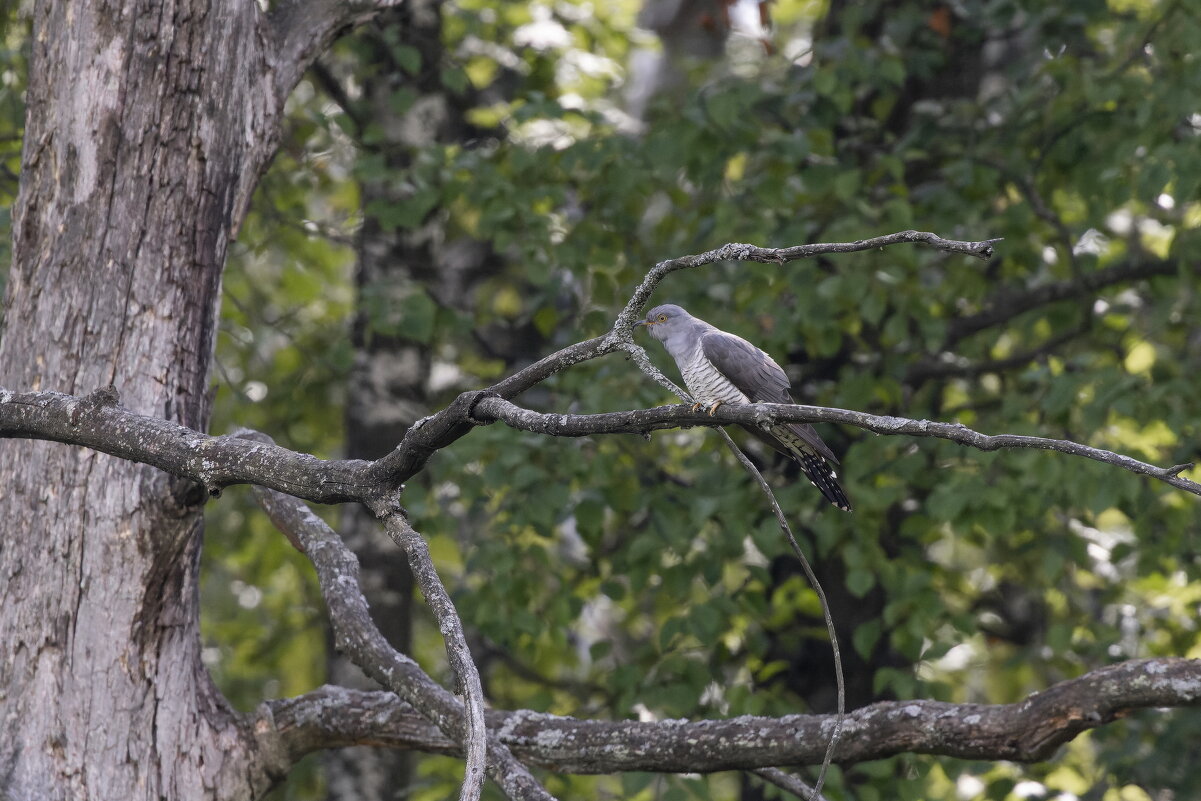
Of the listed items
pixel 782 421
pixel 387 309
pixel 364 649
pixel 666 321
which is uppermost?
pixel 387 309

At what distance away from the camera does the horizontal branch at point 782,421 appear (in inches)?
71.4

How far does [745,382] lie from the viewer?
3.81 m

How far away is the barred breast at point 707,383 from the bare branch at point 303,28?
1551 millimetres

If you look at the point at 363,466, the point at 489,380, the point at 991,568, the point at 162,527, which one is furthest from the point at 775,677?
the point at 363,466

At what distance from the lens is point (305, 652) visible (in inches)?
311

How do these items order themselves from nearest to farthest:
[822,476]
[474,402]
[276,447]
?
[474,402] → [276,447] → [822,476]

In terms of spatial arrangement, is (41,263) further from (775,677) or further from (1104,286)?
(1104,286)

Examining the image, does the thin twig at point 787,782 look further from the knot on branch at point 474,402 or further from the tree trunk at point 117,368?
the knot on branch at point 474,402

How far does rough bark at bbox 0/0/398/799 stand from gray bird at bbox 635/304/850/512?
1413 millimetres

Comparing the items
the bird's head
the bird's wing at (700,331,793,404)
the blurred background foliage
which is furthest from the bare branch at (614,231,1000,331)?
the blurred background foliage

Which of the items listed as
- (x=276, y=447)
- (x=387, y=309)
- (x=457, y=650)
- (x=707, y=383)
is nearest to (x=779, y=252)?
(x=457, y=650)

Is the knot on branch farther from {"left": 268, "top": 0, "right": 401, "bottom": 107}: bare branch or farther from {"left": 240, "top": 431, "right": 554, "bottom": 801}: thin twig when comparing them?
{"left": 268, "top": 0, "right": 401, "bottom": 107}: bare branch

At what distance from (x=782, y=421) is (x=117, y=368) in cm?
194

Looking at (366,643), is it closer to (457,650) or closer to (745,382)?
(457,650)
